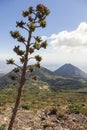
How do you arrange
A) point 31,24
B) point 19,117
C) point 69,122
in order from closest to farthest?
point 31,24 → point 69,122 → point 19,117

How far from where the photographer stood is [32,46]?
21531 millimetres

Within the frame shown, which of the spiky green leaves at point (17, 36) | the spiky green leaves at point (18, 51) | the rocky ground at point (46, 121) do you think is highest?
the spiky green leaves at point (17, 36)

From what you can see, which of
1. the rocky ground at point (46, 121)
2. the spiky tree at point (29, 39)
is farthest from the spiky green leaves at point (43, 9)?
the rocky ground at point (46, 121)

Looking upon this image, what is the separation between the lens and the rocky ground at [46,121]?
28.5 meters

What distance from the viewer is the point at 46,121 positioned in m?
30.5

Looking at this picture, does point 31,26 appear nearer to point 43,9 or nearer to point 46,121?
point 43,9

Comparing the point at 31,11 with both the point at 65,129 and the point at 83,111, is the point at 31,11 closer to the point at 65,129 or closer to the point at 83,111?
the point at 65,129

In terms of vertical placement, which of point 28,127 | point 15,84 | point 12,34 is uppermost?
point 12,34

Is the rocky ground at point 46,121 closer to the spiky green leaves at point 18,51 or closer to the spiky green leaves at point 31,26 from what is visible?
the spiky green leaves at point 18,51

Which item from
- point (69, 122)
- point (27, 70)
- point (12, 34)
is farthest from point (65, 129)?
point (12, 34)

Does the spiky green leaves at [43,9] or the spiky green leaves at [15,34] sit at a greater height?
the spiky green leaves at [43,9]

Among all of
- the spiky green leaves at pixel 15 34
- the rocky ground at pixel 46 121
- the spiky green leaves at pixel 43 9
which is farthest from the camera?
the rocky ground at pixel 46 121

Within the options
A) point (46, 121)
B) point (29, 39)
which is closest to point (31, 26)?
point (29, 39)

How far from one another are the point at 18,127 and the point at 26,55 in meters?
10.2
